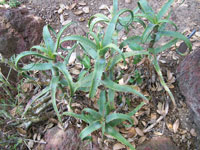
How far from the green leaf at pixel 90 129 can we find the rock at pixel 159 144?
463 mm

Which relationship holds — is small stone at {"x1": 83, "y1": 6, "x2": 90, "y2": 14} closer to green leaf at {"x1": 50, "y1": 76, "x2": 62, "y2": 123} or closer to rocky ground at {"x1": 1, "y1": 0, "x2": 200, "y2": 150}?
rocky ground at {"x1": 1, "y1": 0, "x2": 200, "y2": 150}

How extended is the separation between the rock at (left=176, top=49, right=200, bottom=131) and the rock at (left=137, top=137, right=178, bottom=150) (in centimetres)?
26

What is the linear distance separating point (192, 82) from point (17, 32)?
1.71 meters

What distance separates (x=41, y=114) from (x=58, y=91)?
0.22 m

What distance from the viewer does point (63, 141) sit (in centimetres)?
148

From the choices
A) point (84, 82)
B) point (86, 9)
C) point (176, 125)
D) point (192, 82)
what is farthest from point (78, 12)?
point (176, 125)

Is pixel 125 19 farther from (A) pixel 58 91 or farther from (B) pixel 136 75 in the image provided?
(A) pixel 58 91

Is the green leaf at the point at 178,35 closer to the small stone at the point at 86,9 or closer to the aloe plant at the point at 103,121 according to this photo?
the aloe plant at the point at 103,121

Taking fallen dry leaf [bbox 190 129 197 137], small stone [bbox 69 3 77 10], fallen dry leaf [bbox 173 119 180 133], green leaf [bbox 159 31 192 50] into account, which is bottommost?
fallen dry leaf [bbox 190 129 197 137]

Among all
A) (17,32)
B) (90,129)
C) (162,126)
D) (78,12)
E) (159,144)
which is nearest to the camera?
(90,129)

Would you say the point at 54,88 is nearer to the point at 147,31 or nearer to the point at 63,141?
the point at 63,141

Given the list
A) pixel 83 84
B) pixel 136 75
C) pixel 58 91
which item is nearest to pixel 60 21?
pixel 58 91

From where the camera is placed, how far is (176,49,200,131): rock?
149 centimetres

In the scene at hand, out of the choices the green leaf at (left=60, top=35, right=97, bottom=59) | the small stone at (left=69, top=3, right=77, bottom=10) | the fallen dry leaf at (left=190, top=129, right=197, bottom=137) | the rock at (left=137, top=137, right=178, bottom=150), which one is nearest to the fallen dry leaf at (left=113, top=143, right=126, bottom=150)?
the rock at (left=137, top=137, right=178, bottom=150)
